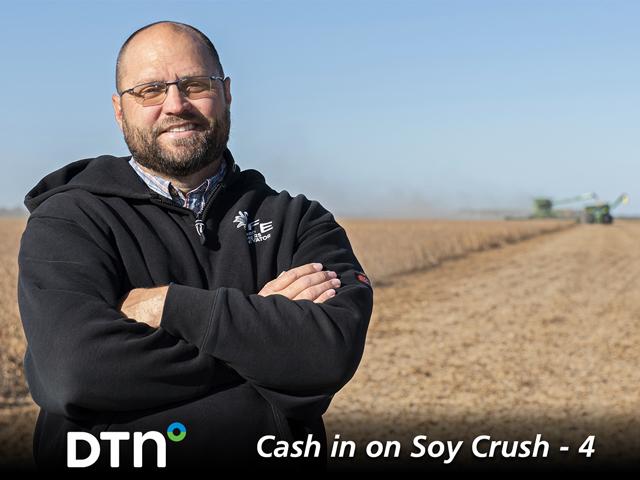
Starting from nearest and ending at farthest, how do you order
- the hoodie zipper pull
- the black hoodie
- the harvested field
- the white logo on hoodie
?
1. the black hoodie
2. the hoodie zipper pull
3. the white logo on hoodie
4. the harvested field

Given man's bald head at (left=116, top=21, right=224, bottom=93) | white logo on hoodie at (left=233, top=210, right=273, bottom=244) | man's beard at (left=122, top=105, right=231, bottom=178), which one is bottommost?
white logo on hoodie at (left=233, top=210, right=273, bottom=244)

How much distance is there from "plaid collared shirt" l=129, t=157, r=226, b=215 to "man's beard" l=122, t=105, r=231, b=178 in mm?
29

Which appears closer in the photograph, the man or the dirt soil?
the man

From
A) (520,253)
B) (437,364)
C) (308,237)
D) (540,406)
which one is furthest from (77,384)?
(520,253)

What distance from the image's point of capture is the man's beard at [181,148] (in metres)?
2.57

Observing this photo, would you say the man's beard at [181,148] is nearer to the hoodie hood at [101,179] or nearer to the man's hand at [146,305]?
the hoodie hood at [101,179]

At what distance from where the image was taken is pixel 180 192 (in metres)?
2.64

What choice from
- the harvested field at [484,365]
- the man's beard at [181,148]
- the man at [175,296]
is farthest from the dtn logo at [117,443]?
the harvested field at [484,365]

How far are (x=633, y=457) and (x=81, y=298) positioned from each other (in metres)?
6.30

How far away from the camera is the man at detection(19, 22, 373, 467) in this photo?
2396mm

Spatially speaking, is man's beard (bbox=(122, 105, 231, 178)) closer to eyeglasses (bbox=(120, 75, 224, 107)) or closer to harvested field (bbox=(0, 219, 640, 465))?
eyeglasses (bbox=(120, 75, 224, 107))

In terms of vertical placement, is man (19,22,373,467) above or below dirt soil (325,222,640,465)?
above

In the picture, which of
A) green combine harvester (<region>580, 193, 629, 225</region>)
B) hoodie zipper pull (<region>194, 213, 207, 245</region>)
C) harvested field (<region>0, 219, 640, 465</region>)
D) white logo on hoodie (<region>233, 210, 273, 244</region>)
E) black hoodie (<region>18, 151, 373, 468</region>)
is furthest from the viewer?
green combine harvester (<region>580, 193, 629, 225</region>)

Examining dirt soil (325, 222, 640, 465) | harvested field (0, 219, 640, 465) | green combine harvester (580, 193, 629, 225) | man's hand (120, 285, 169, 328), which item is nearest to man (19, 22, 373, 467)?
man's hand (120, 285, 169, 328)
